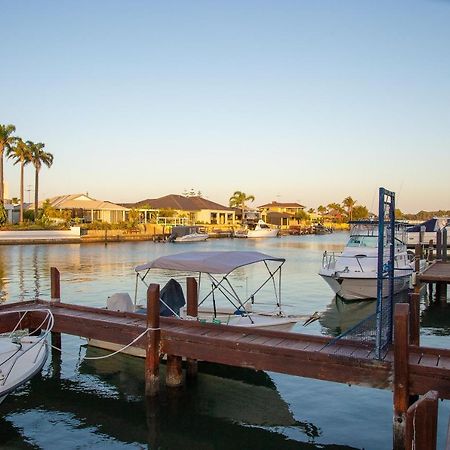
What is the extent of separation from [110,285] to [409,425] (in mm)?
29182

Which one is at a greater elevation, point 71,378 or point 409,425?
point 409,425

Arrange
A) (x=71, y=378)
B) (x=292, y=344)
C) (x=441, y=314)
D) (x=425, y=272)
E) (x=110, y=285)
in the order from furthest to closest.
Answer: (x=110, y=285) → (x=425, y=272) → (x=441, y=314) → (x=71, y=378) → (x=292, y=344)

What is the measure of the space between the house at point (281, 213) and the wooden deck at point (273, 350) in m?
135

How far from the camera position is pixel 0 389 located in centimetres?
1012

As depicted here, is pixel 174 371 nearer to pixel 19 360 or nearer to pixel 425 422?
pixel 19 360

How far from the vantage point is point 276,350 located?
10.5m

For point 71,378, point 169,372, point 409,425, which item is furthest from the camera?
point 71,378

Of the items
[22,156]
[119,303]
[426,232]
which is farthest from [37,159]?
[119,303]

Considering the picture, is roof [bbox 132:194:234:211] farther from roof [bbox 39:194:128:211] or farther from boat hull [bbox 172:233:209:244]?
boat hull [bbox 172:233:209:244]

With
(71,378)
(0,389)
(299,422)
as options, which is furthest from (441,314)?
(0,389)

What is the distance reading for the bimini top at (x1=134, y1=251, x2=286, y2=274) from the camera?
13959 mm

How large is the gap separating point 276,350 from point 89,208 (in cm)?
8563

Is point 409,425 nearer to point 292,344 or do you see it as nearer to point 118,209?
point 292,344

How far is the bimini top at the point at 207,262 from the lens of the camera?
1396 centimetres
